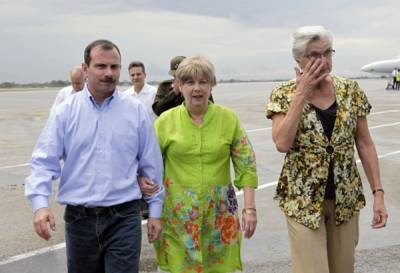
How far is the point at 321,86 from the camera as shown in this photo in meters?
3.50

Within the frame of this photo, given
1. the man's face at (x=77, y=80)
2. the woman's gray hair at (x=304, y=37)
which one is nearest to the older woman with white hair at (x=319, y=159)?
the woman's gray hair at (x=304, y=37)

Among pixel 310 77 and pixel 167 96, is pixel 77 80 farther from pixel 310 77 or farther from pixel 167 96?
pixel 310 77

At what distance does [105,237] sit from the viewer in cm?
346

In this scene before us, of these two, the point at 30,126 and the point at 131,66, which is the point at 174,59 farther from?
the point at 30,126

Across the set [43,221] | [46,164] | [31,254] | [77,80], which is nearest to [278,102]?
[46,164]

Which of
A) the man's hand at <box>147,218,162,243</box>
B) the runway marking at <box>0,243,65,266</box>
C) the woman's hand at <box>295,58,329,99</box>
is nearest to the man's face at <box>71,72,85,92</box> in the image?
the runway marking at <box>0,243,65,266</box>

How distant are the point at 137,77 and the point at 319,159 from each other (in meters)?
5.24

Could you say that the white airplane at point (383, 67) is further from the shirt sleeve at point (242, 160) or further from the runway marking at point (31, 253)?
the shirt sleeve at point (242, 160)

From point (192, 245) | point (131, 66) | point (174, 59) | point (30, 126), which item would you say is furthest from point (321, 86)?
point (30, 126)

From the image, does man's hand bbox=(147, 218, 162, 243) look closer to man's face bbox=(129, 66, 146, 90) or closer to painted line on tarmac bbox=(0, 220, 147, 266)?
painted line on tarmac bbox=(0, 220, 147, 266)

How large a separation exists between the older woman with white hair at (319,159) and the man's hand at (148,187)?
2.57 ft

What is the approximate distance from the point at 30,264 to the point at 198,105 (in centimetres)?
295

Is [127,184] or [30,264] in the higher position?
[127,184]

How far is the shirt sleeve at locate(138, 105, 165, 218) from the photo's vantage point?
3.53 meters
